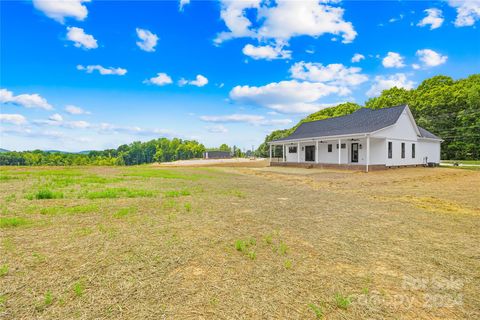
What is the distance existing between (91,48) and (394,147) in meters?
29.6

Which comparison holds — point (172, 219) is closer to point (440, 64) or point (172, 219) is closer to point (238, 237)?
point (238, 237)

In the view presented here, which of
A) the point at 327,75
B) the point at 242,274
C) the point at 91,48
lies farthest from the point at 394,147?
the point at 91,48

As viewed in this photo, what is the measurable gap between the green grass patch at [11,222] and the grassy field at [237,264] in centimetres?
2

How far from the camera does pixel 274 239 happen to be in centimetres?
381

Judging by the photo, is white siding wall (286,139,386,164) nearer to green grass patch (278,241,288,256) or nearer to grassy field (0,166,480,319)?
grassy field (0,166,480,319)

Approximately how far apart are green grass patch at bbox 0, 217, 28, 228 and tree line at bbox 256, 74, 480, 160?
1664 inches

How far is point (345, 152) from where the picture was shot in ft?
69.8

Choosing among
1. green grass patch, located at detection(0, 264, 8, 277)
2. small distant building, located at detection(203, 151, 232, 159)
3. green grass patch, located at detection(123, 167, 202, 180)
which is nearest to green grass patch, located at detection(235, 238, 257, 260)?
green grass patch, located at detection(0, 264, 8, 277)

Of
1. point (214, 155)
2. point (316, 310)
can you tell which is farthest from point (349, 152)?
point (214, 155)

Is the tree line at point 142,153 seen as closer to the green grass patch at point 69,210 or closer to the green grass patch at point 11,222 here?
the green grass patch at point 69,210

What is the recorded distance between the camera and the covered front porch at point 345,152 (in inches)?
742

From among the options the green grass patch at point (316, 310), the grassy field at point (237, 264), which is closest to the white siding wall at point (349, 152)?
the grassy field at point (237, 264)

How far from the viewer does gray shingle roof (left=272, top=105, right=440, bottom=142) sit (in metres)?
19.4

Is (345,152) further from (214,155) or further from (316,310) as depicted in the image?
(214,155)
